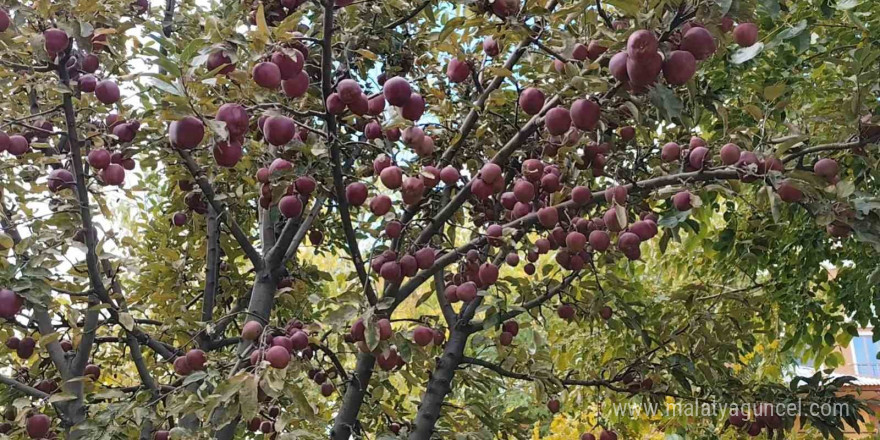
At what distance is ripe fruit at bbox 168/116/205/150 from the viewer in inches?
61.7

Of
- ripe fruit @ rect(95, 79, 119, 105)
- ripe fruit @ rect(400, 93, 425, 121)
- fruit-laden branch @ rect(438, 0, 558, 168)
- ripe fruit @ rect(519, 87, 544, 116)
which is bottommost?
ripe fruit @ rect(400, 93, 425, 121)

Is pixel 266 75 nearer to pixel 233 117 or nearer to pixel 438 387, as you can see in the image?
pixel 233 117

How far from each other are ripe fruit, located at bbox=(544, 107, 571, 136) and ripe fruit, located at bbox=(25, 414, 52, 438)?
80.5 inches

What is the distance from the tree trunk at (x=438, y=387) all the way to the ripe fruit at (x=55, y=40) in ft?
5.47

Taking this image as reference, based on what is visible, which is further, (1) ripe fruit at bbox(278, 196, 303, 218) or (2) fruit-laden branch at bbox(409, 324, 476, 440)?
(2) fruit-laden branch at bbox(409, 324, 476, 440)

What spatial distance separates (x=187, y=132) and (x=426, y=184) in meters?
0.75

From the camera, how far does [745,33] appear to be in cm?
158

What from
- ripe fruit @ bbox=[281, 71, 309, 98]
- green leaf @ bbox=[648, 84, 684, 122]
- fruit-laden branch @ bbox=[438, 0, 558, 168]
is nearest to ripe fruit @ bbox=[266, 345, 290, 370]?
ripe fruit @ bbox=[281, 71, 309, 98]

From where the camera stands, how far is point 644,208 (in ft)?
8.59

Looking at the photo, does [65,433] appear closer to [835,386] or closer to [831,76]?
[835,386]

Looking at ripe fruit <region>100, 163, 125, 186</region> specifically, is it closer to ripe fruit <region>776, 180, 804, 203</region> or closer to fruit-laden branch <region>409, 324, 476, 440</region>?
fruit-laden branch <region>409, 324, 476, 440</region>

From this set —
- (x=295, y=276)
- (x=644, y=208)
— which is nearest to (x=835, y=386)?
(x=644, y=208)

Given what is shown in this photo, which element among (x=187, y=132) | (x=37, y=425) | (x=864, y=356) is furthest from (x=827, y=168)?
(x=864, y=356)

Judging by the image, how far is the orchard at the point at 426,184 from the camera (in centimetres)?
167
